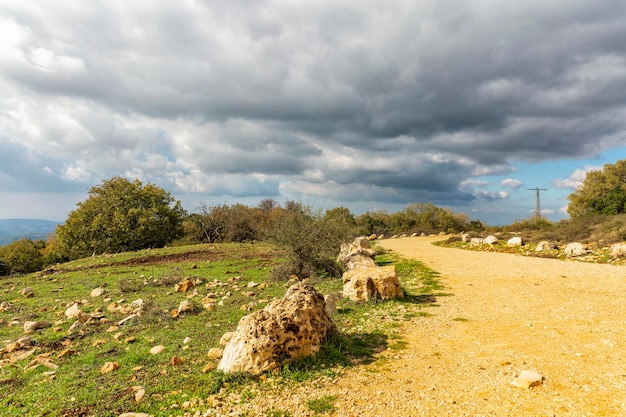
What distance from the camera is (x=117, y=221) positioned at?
109 ft

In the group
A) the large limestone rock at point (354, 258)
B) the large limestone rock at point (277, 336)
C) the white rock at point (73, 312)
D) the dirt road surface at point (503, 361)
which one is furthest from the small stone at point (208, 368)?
the large limestone rock at point (354, 258)

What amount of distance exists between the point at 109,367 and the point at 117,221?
102 feet

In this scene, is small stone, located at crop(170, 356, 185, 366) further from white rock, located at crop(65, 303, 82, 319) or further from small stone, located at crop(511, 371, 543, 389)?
small stone, located at crop(511, 371, 543, 389)

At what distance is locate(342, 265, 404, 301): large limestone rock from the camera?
10.5 meters

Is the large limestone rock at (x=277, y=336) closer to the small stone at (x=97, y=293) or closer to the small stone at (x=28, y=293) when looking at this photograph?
the small stone at (x=97, y=293)

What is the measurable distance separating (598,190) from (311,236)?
50252 millimetres

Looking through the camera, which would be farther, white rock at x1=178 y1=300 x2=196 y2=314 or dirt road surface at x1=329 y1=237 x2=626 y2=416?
white rock at x1=178 y1=300 x2=196 y2=314

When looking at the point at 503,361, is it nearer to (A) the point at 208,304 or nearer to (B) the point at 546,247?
(A) the point at 208,304

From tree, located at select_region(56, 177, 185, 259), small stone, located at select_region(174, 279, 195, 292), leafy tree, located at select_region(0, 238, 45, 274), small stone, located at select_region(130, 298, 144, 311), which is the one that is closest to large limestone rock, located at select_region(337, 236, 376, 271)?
small stone, located at select_region(174, 279, 195, 292)

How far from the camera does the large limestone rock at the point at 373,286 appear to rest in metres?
10.5

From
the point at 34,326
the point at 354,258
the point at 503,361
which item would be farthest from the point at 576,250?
the point at 34,326

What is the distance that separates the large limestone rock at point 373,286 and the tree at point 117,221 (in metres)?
29.2

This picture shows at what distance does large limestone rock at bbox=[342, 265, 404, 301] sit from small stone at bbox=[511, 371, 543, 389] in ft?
17.6

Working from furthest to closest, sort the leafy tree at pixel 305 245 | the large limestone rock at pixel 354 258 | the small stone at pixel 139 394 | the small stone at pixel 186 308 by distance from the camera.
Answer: the large limestone rock at pixel 354 258 → the leafy tree at pixel 305 245 → the small stone at pixel 186 308 → the small stone at pixel 139 394
